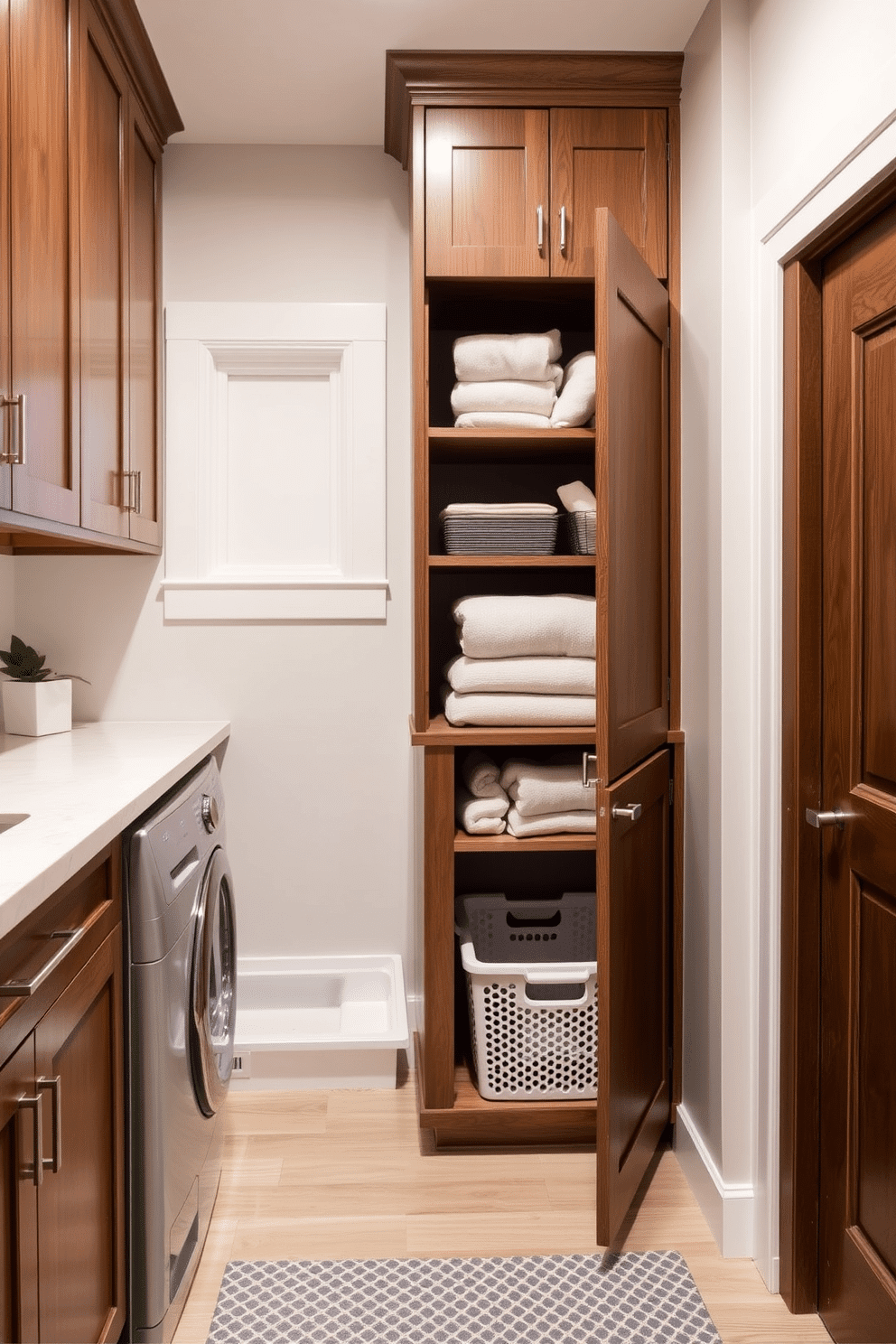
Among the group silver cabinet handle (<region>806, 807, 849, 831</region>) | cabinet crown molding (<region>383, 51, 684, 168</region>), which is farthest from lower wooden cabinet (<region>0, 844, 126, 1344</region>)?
cabinet crown molding (<region>383, 51, 684, 168</region>)

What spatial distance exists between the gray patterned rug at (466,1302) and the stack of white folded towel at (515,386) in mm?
1768

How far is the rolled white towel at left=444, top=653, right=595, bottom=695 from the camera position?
7.42ft

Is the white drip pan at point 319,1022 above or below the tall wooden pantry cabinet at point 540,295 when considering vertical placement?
below

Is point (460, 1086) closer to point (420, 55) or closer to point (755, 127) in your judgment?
point (755, 127)

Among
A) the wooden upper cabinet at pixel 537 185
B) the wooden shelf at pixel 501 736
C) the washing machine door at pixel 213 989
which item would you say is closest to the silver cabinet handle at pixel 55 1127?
the washing machine door at pixel 213 989

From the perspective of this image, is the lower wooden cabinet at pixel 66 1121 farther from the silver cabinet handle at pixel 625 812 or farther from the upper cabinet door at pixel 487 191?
the upper cabinet door at pixel 487 191

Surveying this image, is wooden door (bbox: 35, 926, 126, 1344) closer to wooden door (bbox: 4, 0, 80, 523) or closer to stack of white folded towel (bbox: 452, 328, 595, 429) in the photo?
wooden door (bbox: 4, 0, 80, 523)

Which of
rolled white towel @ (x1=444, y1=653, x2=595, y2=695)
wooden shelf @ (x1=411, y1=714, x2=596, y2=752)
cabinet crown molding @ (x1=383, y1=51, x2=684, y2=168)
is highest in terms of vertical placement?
cabinet crown molding @ (x1=383, y1=51, x2=684, y2=168)

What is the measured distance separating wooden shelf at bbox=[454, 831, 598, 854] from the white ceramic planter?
1.04 metres

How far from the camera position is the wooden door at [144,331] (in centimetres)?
227

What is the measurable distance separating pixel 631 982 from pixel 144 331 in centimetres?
189

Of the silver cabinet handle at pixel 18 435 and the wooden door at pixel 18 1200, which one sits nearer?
the wooden door at pixel 18 1200

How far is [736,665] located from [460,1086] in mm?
1228

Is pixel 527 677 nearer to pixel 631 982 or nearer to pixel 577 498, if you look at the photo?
pixel 577 498
